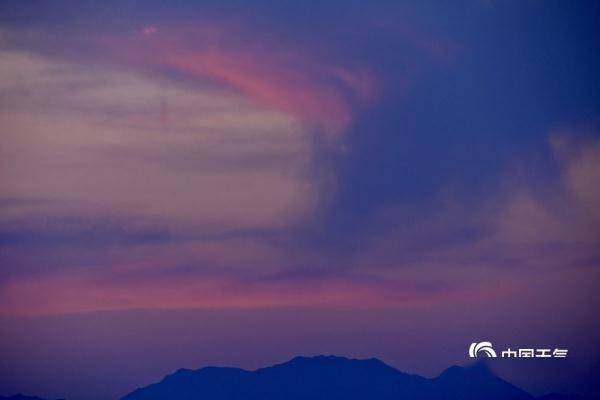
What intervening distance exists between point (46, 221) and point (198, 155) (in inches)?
40.5

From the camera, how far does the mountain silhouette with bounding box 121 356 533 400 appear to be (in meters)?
6.22

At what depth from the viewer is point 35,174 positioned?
6.16 metres

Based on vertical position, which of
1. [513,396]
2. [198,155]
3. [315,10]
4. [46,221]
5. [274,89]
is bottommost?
[513,396]

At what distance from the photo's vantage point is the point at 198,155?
20.5 ft

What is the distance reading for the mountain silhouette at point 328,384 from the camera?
6.22m

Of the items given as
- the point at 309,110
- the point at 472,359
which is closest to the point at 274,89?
the point at 309,110

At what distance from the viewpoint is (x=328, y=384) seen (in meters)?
6.28

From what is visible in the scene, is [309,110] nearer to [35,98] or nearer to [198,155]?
[198,155]

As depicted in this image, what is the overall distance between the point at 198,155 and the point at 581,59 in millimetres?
2547

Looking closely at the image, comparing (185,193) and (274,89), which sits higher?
(274,89)

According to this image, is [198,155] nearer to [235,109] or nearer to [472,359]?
[235,109]

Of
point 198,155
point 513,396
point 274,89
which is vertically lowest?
point 513,396

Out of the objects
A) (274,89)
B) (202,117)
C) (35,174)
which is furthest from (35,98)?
(274,89)

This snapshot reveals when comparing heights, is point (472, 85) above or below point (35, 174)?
above
